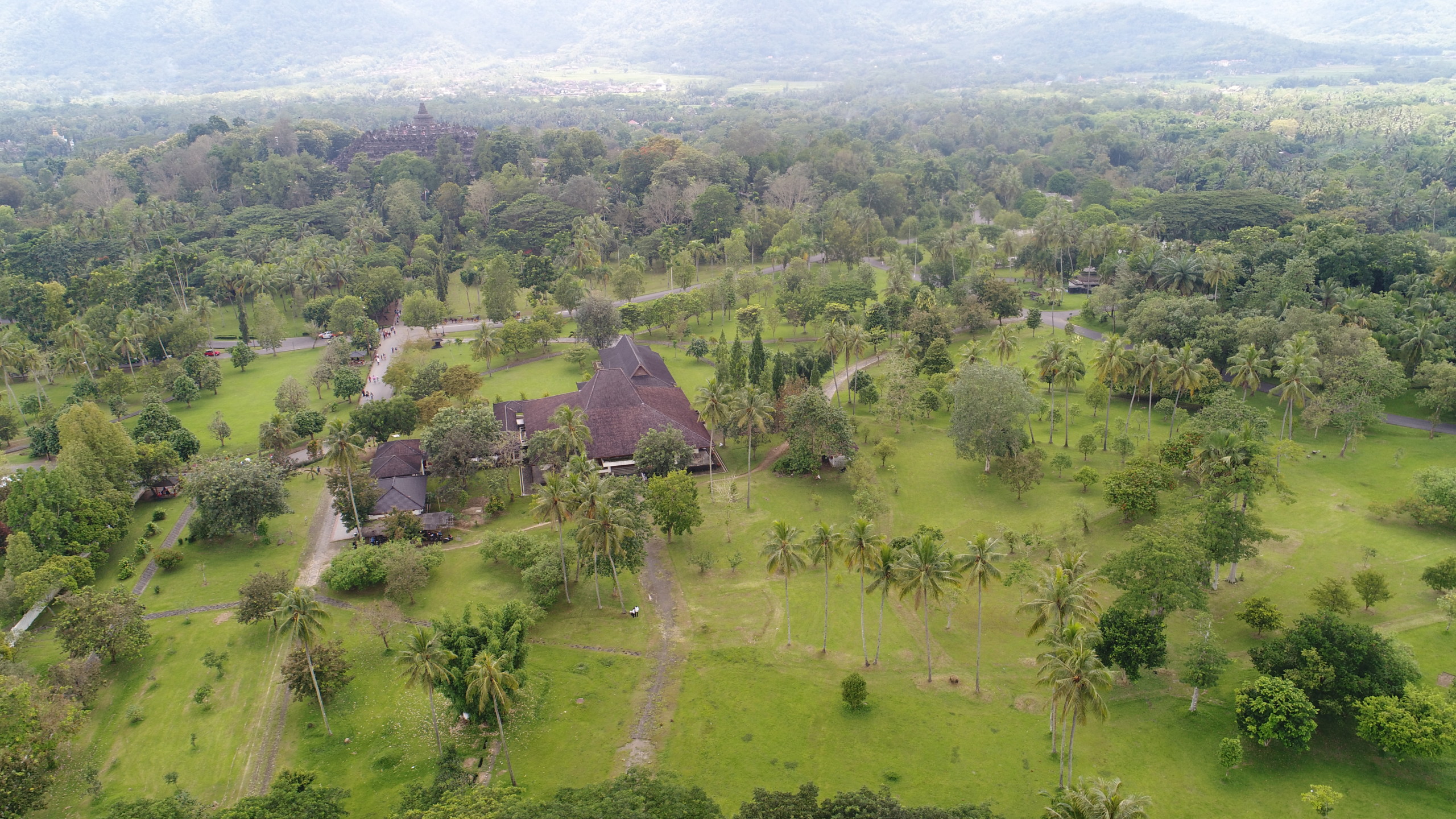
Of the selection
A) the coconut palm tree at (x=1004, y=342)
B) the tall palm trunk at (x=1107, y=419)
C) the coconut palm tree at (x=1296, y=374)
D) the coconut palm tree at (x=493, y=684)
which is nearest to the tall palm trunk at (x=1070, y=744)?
the coconut palm tree at (x=493, y=684)

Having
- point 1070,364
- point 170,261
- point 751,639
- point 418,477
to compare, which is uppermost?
point 170,261

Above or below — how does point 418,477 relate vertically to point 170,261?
below

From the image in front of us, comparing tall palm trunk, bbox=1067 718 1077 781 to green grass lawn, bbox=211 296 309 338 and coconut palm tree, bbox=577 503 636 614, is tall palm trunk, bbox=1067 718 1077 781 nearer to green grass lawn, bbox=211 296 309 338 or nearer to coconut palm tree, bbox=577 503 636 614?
coconut palm tree, bbox=577 503 636 614

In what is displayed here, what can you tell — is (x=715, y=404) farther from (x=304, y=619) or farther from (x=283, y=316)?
(x=283, y=316)

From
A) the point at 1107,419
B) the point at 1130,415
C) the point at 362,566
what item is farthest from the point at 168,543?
the point at 1130,415

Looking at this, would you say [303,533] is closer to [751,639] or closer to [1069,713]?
[751,639]

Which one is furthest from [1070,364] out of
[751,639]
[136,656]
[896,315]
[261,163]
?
[261,163]
